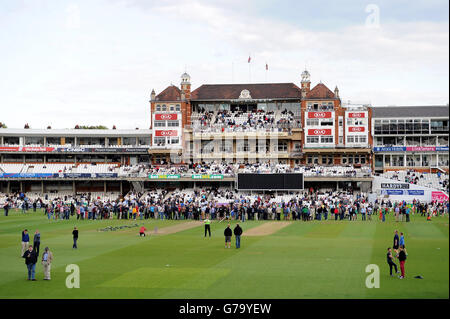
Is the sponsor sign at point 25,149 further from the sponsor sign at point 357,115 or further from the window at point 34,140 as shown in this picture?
the sponsor sign at point 357,115

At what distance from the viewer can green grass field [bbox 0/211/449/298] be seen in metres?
18.7

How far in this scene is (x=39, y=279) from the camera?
21.4 meters

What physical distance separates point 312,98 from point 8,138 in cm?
4597

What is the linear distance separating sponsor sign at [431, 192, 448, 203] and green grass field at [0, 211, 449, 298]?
21.5 meters

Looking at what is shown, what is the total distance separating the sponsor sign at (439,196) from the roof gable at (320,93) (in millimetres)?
22312

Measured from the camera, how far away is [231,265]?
2416 centimetres

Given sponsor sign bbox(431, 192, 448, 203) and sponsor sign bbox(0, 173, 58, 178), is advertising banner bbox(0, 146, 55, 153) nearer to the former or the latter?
sponsor sign bbox(0, 173, 58, 178)

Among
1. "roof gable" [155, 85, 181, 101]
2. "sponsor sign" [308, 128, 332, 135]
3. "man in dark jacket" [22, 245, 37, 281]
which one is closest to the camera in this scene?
"man in dark jacket" [22, 245, 37, 281]

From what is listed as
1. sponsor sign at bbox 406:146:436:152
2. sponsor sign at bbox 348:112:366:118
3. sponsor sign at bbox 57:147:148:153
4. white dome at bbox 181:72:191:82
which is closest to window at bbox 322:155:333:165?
sponsor sign at bbox 348:112:366:118

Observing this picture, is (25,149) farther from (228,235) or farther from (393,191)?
(228,235)

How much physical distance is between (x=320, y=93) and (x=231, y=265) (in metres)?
59.7

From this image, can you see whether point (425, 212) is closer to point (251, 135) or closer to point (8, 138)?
point (251, 135)

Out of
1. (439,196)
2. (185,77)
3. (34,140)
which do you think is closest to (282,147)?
(185,77)
